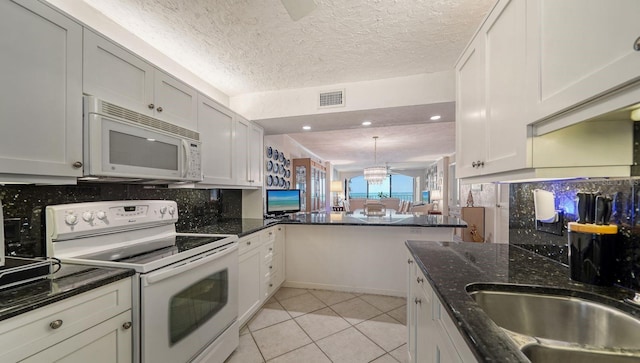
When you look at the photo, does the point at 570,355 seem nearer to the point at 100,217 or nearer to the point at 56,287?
the point at 56,287

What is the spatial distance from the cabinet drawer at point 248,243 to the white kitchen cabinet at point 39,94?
118cm

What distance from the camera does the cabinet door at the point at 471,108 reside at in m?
1.31

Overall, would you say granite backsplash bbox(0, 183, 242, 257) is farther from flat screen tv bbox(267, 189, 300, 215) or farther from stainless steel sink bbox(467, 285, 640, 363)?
stainless steel sink bbox(467, 285, 640, 363)

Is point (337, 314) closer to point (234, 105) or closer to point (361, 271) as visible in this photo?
point (361, 271)

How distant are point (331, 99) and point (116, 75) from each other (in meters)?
1.80

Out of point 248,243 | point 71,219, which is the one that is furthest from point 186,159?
point 248,243

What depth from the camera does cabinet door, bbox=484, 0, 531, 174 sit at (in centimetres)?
96

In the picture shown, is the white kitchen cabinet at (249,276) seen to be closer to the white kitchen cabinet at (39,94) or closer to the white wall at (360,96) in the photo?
the white kitchen cabinet at (39,94)

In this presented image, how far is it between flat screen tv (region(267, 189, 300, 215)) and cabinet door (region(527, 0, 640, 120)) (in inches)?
116

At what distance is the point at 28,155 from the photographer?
41.1 inches

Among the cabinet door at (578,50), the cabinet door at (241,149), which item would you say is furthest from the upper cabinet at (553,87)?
the cabinet door at (241,149)

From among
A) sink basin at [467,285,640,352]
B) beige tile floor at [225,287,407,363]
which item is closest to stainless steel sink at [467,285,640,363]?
sink basin at [467,285,640,352]

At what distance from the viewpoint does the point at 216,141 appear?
7.61ft

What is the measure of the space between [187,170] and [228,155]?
0.72 meters
